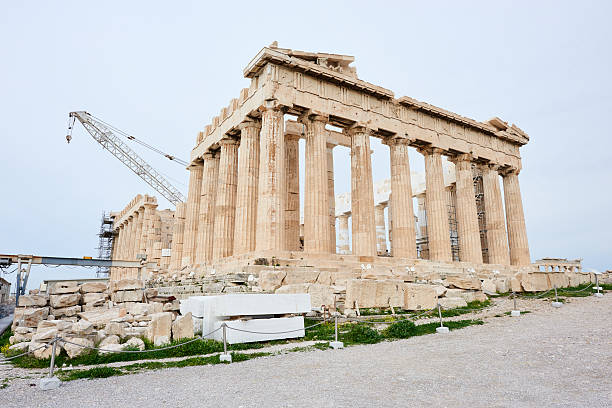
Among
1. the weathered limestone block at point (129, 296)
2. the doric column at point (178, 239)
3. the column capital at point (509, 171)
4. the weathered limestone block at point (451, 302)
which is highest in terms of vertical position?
the column capital at point (509, 171)

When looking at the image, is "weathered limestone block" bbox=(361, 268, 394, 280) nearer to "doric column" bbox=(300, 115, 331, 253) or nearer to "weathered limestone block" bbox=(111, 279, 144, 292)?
"doric column" bbox=(300, 115, 331, 253)

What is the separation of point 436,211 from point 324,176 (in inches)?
369

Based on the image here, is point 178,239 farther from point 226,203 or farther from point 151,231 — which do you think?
point 151,231

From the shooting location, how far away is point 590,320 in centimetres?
A: 1099

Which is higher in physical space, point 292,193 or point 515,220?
point 292,193

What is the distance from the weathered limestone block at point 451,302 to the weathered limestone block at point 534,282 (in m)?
4.32

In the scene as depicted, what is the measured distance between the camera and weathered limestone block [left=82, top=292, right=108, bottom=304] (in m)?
17.9

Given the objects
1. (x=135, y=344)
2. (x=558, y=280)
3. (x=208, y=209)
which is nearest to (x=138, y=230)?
(x=208, y=209)

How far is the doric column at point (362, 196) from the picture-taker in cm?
2252

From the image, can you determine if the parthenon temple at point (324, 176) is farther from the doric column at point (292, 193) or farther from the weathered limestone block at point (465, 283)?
the weathered limestone block at point (465, 283)

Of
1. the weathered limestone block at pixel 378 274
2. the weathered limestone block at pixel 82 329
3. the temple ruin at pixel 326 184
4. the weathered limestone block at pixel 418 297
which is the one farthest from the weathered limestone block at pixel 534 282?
the weathered limestone block at pixel 82 329

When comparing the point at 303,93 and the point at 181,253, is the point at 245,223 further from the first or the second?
the point at 181,253

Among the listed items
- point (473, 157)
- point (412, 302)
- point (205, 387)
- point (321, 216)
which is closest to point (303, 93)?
point (321, 216)

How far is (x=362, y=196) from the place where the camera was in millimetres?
23219
